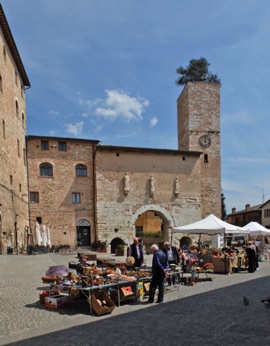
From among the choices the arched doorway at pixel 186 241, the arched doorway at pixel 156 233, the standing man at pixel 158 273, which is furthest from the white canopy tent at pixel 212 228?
the arched doorway at pixel 186 241

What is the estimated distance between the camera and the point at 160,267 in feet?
27.6

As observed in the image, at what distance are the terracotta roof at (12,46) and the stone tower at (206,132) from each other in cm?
1744

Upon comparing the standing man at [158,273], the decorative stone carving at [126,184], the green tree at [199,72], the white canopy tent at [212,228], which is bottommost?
the standing man at [158,273]

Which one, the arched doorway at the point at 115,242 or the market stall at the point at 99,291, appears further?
the arched doorway at the point at 115,242

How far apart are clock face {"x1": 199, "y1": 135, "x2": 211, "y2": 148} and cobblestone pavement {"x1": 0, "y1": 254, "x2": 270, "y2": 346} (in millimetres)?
28701

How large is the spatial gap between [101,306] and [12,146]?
781 inches

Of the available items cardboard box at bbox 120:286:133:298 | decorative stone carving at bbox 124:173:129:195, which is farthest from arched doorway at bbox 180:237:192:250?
cardboard box at bbox 120:286:133:298

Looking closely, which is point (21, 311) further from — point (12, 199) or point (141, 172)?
point (141, 172)

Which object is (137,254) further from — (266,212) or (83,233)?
(266,212)

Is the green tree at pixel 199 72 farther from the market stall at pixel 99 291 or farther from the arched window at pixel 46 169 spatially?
the market stall at pixel 99 291

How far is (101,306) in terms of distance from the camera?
24.3 ft

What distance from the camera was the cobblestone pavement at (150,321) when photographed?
5.58 metres

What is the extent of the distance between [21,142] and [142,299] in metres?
22.4

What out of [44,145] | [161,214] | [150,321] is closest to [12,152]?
[44,145]
